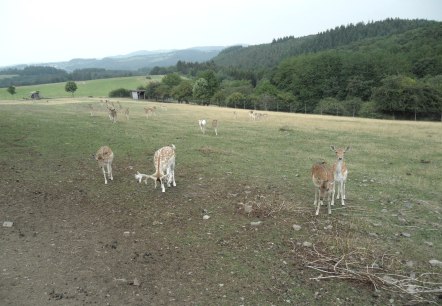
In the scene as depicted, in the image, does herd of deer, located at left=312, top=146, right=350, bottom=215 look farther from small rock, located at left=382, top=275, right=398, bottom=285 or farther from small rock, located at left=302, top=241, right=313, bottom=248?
small rock, located at left=382, top=275, right=398, bottom=285

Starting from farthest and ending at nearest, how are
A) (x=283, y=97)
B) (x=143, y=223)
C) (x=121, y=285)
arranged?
(x=283, y=97) → (x=143, y=223) → (x=121, y=285)

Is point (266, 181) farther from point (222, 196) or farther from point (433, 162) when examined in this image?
point (433, 162)

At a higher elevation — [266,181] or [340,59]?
[340,59]

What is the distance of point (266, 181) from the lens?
50.3 ft

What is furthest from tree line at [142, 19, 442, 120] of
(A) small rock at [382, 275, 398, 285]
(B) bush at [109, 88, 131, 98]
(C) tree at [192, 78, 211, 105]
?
(A) small rock at [382, 275, 398, 285]

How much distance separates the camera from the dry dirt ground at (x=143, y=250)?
7.68 meters

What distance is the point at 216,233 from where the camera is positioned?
10.5 metres

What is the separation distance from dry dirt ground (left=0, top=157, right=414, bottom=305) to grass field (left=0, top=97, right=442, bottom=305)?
0.04 metres

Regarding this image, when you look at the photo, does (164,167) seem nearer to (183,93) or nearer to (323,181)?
(323,181)

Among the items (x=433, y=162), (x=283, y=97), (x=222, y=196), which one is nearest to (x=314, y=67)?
(x=283, y=97)

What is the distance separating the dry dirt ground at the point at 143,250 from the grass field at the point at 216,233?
0.13 feet

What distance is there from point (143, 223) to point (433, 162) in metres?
16.3

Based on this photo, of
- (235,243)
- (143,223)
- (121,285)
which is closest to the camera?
(121,285)

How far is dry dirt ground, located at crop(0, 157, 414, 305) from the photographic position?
7.68m
